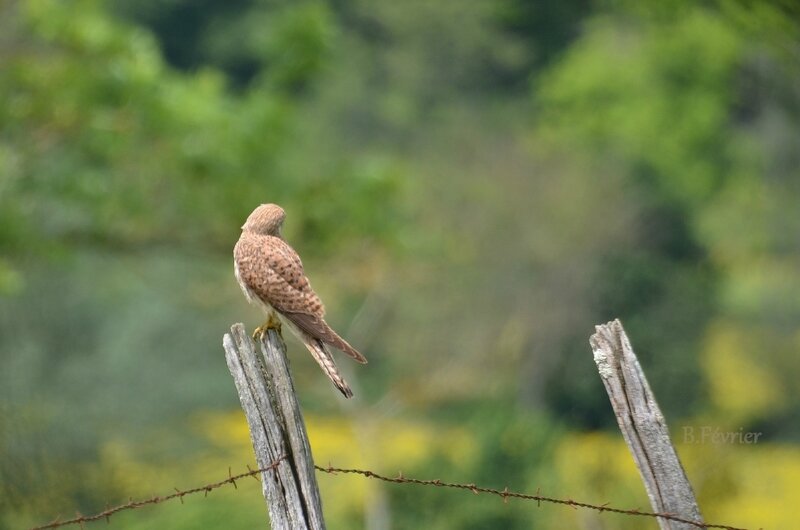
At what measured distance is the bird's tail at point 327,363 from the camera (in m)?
3.75

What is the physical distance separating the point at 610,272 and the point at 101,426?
19.2 ft

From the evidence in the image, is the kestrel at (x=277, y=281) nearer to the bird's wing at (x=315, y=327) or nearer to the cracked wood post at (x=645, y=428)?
the bird's wing at (x=315, y=327)

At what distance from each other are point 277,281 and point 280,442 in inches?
36.9

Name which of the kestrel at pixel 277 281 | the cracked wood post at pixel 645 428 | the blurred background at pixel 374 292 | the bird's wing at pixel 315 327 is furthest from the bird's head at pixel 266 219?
the blurred background at pixel 374 292

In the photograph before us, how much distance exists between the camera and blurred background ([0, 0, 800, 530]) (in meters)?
10.6

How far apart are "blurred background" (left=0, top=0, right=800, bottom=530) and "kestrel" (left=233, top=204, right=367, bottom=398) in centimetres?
492

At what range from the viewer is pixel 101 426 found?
14.4 metres

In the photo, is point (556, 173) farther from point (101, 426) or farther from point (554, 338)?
point (101, 426)

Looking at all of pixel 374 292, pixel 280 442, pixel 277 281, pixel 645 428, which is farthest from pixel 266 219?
Result: pixel 374 292

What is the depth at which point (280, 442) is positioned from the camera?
11.7 ft

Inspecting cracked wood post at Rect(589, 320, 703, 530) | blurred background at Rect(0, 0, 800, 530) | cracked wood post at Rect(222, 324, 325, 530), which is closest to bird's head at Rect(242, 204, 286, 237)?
cracked wood post at Rect(222, 324, 325, 530)

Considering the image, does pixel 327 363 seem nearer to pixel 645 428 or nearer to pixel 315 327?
pixel 315 327

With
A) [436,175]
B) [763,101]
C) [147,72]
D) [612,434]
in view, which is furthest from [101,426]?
[763,101]

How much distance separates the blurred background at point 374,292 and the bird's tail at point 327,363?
501 centimetres
